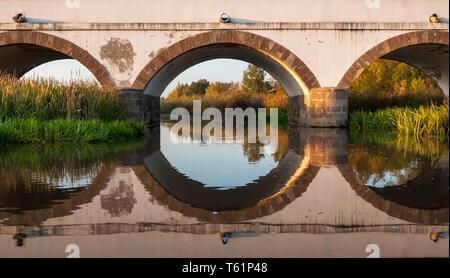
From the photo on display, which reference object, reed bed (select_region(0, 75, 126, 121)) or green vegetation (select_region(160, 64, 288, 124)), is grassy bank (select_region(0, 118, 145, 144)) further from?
green vegetation (select_region(160, 64, 288, 124))

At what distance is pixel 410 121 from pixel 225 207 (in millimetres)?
9066

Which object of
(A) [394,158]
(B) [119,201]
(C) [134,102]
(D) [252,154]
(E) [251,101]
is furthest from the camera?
(E) [251,101]

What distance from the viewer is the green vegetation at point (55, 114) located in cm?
932

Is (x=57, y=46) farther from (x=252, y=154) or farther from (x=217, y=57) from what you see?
(x=252, y=154)

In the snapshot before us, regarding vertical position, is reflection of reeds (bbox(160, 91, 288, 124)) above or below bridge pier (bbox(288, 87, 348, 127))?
above

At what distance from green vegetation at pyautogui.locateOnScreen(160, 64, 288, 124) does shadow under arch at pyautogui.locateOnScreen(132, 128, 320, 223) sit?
53.2 ft

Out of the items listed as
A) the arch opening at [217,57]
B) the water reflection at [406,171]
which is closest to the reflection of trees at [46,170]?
the water reflection at [406,171]

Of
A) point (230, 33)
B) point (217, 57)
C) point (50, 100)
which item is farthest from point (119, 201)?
point (217, 57)

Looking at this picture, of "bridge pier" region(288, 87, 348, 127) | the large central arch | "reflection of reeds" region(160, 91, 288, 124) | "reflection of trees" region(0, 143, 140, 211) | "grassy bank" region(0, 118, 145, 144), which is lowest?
"reflection of trees" region(0, 143, 140, 211)

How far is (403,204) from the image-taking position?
3.80 metres

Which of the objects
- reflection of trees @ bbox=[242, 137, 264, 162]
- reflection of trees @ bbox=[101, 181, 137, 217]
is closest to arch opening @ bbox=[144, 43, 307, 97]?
reflection of trees @ bbox=[242, 137, 264, 162]

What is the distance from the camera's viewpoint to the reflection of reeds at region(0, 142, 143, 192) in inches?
201
